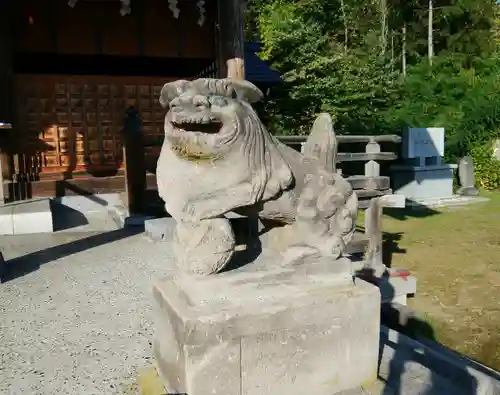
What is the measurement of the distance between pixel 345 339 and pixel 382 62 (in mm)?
15182

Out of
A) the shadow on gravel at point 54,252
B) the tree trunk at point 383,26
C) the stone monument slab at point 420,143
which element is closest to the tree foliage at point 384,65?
the tree trunk at point 383,26

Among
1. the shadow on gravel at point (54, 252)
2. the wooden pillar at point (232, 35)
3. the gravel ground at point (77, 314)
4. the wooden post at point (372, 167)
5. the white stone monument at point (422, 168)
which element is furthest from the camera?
the white stone monument at point (422, 168)

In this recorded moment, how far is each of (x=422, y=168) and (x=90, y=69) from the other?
827 cm

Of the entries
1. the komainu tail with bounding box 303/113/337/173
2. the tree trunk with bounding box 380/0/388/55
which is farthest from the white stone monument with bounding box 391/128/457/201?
the komainu tail with bounding box 303/113/337/173

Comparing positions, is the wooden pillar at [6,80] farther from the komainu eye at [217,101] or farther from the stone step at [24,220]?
the komainu eye at [217,101]

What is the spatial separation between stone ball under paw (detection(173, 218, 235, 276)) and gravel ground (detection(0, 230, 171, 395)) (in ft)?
3.03

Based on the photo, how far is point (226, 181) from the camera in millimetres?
2260

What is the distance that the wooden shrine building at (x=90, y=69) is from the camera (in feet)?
24.3

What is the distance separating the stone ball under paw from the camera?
226cm

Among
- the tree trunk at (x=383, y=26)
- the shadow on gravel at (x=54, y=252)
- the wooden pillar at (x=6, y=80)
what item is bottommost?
the shadow on gravel at (x=54, y=252)

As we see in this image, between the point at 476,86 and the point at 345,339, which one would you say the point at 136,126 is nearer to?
the point at 345,339

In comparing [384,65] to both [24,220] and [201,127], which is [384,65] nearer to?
[24,220]

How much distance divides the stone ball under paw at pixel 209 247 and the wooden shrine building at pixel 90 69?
16.3 feet

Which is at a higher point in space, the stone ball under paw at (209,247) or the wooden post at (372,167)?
the wooden post at (372,167)
